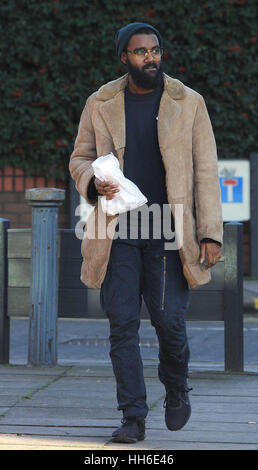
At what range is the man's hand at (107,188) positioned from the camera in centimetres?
476

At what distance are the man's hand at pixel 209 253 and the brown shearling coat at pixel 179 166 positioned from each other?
0.10 feet

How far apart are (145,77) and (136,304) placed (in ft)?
3.39

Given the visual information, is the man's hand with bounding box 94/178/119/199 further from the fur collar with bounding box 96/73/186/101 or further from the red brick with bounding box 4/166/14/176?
the red brick with bounding box 4/166/14/176

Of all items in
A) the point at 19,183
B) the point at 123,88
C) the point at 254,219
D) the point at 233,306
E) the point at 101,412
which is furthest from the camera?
the point at 19,183

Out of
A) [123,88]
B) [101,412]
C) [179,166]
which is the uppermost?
[123,88]

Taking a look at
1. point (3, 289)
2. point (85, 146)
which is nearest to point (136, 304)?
point (85, 146)

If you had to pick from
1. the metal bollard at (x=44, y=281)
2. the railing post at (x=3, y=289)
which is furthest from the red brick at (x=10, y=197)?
the metal bollard at (x=44, y=281)

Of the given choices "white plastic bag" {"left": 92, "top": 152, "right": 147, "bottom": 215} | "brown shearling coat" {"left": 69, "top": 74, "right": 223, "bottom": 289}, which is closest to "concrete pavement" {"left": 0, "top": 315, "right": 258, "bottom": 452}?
"brown shearling coat" {"left": 69, "top": 74, "right": 223, "bottom": 289}

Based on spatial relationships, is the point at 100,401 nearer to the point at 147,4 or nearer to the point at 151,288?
the point at 151,288

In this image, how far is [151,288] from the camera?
5.01m

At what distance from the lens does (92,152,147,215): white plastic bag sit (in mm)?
4750

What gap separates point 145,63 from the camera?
495 cm

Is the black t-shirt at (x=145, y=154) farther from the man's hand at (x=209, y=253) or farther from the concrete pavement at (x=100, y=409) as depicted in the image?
the concrete pavement at (x=100, y=409)

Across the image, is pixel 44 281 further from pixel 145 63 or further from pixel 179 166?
pixel 145 63
